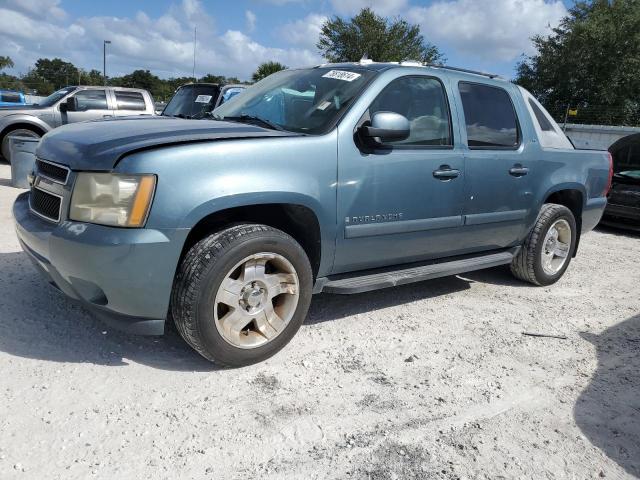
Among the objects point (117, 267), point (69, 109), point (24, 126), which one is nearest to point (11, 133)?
point (24, 126)

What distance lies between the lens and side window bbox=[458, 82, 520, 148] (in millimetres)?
4074

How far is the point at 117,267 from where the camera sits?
259cm

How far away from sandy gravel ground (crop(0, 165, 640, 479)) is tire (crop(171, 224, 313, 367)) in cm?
17

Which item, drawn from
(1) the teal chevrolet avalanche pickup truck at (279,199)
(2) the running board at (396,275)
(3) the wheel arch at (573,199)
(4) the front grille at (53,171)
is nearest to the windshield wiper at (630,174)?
(3) the wheel arch at (573,199)

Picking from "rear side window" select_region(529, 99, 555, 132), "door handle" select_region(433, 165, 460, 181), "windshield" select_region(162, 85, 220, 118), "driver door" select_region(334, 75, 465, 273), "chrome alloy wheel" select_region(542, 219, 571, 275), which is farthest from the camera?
"windshield" select_region(162, 85, 220, 118)

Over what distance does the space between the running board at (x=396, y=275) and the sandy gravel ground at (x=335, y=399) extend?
38cm

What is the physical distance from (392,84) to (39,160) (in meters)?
2.28

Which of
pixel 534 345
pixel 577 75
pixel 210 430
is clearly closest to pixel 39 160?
pixel 210 430

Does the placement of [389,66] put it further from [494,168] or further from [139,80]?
[139,80]

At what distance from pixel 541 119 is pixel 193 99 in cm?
740

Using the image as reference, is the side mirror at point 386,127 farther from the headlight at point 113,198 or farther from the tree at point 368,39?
the tree at point 368,39

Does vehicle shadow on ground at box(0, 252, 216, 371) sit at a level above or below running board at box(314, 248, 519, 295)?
below

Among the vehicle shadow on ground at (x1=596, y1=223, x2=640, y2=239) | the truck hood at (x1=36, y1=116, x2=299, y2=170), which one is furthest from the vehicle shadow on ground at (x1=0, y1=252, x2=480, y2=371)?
the vehicle shadow on ground at (x1=596, y1=223, x2=640, y2=239)

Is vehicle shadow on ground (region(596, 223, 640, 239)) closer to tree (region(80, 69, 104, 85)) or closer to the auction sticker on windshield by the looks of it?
the auction sticker on windshield
